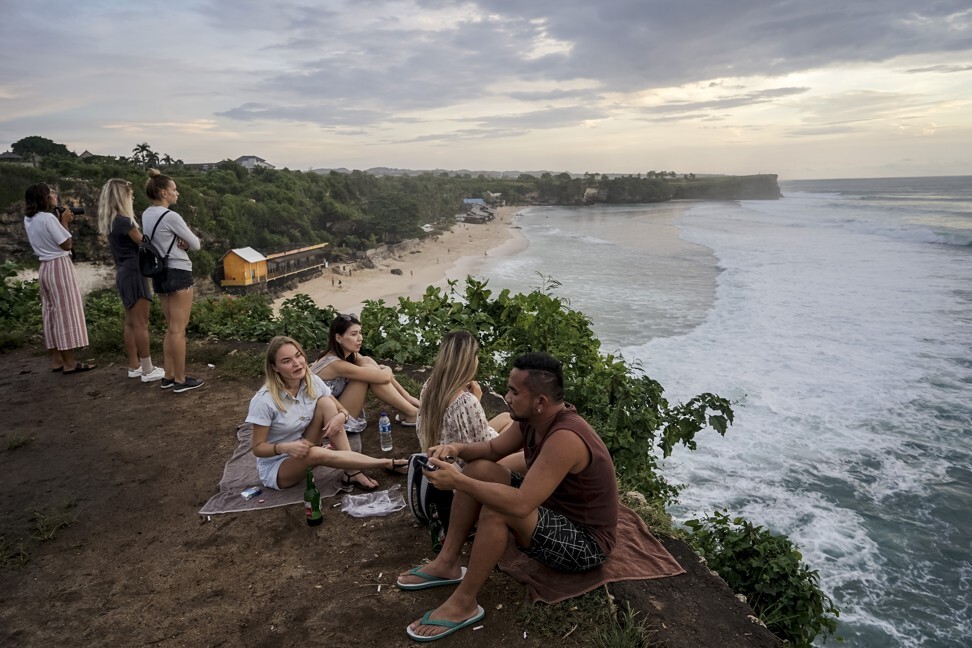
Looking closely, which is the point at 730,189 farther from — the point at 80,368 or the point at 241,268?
the point at 80,368

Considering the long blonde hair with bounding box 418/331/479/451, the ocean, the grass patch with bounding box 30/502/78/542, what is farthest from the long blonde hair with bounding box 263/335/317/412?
the ocean

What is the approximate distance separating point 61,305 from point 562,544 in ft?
20.2

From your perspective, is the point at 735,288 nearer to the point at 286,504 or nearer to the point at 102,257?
the point at 286,504

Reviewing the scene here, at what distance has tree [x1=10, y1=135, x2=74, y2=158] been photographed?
48.7m

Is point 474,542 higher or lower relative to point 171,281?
lower

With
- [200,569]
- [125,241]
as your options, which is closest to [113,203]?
[125,241]

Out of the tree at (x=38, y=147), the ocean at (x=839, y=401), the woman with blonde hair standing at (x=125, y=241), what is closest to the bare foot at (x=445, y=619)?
the woman with blonde hair standing at (x=125, y=241)

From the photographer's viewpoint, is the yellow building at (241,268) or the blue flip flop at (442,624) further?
the yellow building at (241,268)

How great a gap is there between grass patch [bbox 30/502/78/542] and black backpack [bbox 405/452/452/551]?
2506 millimetres

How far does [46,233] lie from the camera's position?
575cm

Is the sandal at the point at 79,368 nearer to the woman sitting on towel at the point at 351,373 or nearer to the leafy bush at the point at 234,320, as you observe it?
the leafy bush at the point at 234,320

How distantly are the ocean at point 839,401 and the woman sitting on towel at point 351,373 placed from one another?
452 cm

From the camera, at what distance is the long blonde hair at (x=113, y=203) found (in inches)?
216

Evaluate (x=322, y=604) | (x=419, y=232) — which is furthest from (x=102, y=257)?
(x=322, y=604)
